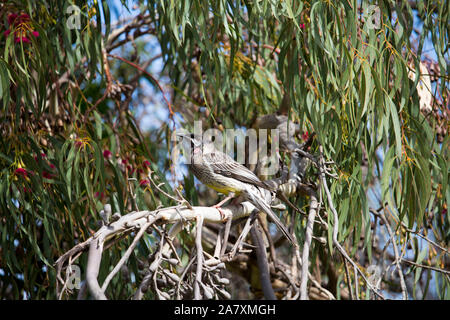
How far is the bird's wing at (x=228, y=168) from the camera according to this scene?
259cm

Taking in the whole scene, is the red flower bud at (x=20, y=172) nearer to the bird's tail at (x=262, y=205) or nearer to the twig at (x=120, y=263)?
the bird's tail at (x=262, y=205)

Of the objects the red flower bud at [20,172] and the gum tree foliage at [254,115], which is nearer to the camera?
the gum tree foliage at [254,115]

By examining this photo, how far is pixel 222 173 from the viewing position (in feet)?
8.73

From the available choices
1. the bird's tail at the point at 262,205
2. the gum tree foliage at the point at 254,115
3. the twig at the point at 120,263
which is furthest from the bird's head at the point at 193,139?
the twig at the point at 120,263

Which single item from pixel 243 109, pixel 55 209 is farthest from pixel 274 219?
pixel 243 109

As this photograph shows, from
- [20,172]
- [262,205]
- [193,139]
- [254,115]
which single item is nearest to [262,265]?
[262,205]

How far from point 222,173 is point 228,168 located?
39mm

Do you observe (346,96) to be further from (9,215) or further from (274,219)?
(9,215)

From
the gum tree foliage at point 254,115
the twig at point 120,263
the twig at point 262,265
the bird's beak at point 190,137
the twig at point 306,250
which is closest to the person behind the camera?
the twig at point 120,263

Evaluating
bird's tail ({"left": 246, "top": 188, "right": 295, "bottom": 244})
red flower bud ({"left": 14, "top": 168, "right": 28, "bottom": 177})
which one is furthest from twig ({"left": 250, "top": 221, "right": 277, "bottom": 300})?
red flower bud ({"left": 14, "top": 168, "right": 28, "bottom": 177})

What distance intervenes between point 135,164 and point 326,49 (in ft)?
4.69

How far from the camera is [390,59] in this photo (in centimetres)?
232

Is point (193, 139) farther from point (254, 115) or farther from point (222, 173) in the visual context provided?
point (254, 115)

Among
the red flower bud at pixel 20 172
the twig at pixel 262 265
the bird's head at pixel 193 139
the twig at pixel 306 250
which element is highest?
the bird's head at pixel 193 139
